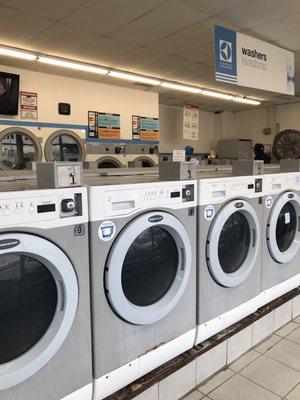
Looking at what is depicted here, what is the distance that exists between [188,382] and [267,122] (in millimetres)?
9004

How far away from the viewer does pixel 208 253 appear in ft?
7.05

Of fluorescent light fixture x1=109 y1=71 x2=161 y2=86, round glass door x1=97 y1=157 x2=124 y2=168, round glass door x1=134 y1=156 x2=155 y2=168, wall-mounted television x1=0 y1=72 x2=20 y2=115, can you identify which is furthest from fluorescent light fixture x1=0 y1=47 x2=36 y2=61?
round glass door x1=134 y1=156 x2=155 y2=168

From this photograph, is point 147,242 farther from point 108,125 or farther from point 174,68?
point 108,125

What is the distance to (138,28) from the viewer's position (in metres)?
4.07

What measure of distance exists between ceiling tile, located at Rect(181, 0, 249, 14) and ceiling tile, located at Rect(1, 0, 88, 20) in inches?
43.6

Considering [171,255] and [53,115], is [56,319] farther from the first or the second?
[53,115]

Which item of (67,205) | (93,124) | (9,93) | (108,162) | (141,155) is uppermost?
(9,93)

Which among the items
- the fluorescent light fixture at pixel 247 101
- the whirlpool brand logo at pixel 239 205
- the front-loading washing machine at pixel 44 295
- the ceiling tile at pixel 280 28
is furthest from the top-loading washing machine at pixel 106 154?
the front-loading washing machine at pixel 44 295

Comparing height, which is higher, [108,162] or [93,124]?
[93,124]

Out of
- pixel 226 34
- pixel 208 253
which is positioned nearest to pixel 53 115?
pixel 226 34

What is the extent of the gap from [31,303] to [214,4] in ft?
11.1

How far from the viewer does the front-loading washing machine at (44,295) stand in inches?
53.5

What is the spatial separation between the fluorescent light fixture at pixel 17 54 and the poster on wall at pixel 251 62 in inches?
102

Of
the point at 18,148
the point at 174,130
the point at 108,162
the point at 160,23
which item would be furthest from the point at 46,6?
the point at 174,130
